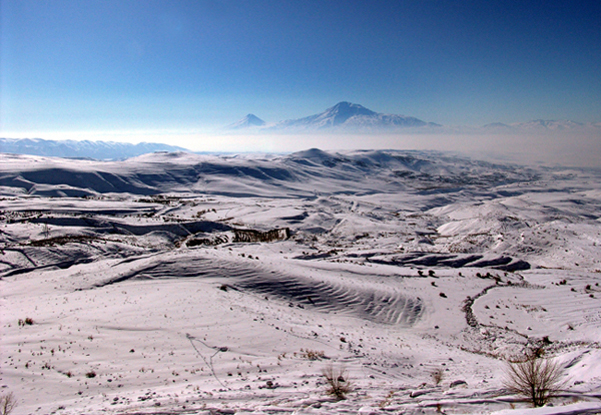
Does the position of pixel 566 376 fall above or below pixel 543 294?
above

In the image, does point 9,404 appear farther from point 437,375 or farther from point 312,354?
point 437,375

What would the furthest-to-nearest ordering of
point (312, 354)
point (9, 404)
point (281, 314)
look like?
point (281, 314) → point (312, 354) → point (9, 404)

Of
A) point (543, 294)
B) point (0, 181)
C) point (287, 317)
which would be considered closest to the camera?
point (287, 317)

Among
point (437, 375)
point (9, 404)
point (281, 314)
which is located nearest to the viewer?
point (9, 404)

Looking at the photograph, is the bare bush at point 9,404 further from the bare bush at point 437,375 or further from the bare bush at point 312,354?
the bare bush at point 437,375

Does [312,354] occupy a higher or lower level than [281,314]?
higher

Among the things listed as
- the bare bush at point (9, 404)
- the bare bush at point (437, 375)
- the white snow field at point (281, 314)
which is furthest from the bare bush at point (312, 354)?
the bare bush at point (9, 404)

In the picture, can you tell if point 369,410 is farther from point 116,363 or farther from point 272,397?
point 116,363

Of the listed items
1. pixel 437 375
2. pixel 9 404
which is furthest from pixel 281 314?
pixel 9 404

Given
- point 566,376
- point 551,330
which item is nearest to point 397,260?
point 551,330
